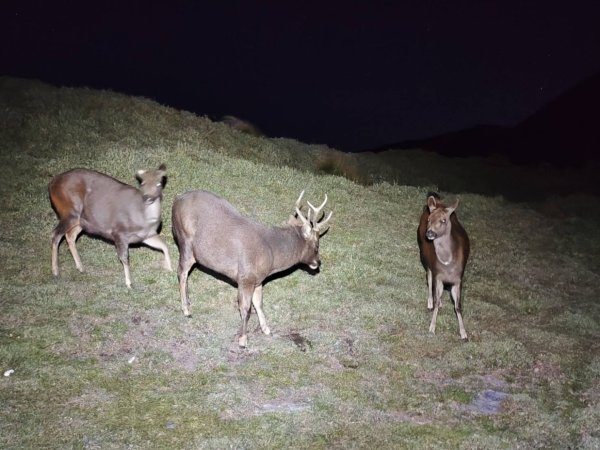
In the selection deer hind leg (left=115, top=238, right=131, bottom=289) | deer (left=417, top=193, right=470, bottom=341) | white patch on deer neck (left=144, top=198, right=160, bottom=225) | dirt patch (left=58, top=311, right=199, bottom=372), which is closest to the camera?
dirt patch (left=58, top=311, right=199, bottom=372)

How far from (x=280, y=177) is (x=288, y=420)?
11.2 m

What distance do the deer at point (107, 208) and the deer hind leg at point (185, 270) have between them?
140 centimetres

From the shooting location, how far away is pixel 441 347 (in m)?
11.5

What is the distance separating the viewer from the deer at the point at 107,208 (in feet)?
38.7

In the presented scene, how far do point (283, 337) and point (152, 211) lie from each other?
356 centimetres

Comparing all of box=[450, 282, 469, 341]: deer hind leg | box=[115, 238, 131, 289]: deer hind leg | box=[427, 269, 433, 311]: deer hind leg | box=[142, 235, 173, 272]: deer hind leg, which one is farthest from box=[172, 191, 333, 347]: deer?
box=[427, 269, 433, 311]: deer hind leg

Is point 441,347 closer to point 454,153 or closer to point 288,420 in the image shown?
point 288,420

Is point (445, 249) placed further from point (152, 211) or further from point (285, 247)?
point (152, 211)

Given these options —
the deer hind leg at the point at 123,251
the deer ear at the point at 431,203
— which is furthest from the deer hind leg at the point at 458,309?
the deer hind leg at the point at 123,251

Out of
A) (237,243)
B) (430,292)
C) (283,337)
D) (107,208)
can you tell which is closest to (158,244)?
(107,208)

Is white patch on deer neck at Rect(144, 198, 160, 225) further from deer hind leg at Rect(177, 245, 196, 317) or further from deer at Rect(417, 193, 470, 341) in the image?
deer at Rect(417, 193, 470, 341)

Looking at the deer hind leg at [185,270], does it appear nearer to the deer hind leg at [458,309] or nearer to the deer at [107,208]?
the deer at [107,208]

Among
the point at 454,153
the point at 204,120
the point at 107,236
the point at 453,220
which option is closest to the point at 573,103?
the point at 454,153

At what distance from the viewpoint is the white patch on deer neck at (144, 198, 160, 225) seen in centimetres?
1170
